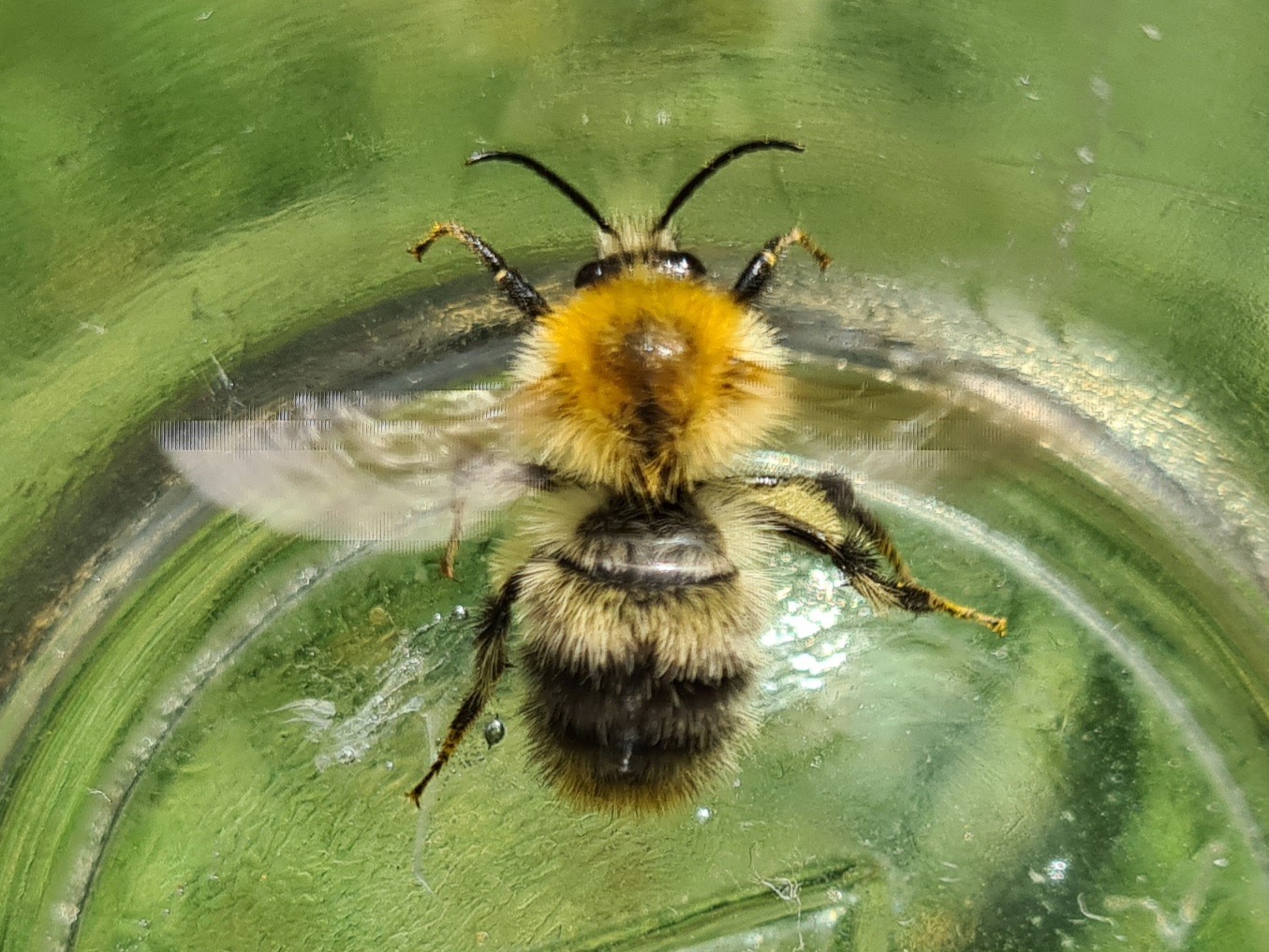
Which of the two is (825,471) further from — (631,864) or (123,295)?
(123,295)

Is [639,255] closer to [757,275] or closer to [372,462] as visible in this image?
[757,275]

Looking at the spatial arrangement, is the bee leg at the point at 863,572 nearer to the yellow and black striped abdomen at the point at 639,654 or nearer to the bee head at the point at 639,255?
the yellow and black striped abdomen at the point at 639,654

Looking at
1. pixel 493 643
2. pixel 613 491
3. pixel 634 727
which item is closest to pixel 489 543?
pixel 493 643

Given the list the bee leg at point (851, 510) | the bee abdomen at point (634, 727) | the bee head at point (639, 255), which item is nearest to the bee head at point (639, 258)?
the bee head at point (639, 255)

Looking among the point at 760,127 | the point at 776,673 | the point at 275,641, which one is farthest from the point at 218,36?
the point at 776,673

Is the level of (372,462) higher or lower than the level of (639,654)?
higher

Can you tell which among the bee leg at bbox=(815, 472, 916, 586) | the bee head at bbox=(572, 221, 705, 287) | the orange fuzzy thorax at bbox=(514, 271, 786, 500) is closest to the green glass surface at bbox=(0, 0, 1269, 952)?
the bee leg at bbox=(815, 472, 916, 586)
